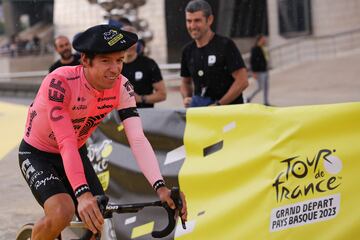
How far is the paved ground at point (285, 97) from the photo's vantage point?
7406 millimetres

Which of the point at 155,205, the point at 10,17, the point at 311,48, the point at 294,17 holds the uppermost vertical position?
the point at 155,205

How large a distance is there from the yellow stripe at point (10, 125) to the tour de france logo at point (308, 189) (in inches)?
281

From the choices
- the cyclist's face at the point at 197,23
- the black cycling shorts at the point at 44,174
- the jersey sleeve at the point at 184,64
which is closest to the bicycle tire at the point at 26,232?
the black cycling shorts at the point at 44,174

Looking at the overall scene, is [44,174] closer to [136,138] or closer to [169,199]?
[136,138]

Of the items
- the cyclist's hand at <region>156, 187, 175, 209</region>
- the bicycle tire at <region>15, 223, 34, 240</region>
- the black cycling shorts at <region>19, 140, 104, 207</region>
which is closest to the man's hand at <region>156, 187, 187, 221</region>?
the cyclist's hand at <region>156, 187, 175, 209</region>

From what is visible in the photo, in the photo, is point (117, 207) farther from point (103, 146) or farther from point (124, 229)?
point (103, 146)

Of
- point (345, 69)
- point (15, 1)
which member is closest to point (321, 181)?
point (345, 69)

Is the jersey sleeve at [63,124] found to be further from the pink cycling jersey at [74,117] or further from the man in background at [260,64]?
the man in background at [260,64]

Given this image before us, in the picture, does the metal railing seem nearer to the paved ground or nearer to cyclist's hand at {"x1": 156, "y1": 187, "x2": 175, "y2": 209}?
Answer: the paved ground

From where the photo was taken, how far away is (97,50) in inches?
140

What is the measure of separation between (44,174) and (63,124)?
1.57ft

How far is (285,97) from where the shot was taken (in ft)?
73.9

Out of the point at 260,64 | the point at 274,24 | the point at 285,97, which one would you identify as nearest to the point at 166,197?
the point at 260,64

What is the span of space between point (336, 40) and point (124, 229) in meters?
28.9
